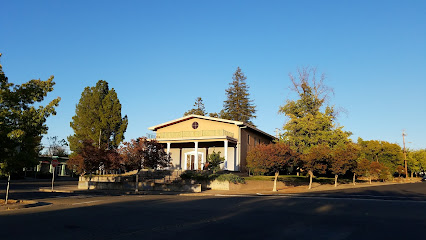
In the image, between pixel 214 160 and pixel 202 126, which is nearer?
pixel 214 160

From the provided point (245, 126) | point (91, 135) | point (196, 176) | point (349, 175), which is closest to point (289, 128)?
point (245, 126)

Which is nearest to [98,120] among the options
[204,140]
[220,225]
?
[204,140]

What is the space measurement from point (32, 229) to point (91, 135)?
40.4 m

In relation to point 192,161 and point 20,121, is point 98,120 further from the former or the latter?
point 20,121

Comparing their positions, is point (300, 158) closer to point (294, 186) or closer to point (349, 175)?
point (294, 186)

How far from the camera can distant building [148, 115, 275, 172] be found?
130ft

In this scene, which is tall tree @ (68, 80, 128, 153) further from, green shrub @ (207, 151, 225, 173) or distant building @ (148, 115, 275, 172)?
green shrub @ (207, 151, 225, 173)

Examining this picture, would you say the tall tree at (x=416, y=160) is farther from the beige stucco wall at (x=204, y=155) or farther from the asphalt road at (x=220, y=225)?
the asphalt road at (x=220, y=225)

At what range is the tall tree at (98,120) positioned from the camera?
48312 millimetres

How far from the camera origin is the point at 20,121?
17.1 meters

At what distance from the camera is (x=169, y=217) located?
11.9m

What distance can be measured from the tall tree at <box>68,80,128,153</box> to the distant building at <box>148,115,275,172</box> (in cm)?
800

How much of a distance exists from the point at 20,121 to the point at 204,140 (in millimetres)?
24069

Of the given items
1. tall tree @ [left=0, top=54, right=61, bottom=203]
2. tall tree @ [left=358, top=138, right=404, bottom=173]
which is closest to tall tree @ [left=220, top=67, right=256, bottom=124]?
tall tree @ [left=358, top=138, right=404, bottom=173]
